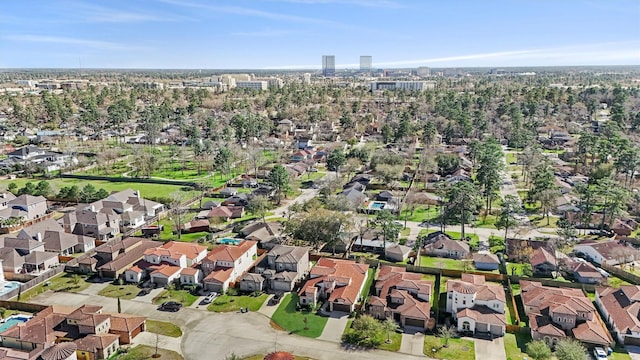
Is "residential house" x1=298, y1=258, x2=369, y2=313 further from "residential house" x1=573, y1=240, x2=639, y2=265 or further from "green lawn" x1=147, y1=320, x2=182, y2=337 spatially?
"residential house" x1=573, y1=240, x2=639, y2=265

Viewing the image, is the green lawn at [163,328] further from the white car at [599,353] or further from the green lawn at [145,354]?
the white car at [599,353]

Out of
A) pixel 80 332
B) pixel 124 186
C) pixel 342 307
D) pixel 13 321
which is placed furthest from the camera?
pixel 124 186

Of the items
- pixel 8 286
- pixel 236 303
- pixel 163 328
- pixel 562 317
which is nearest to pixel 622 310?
pixel 562 317

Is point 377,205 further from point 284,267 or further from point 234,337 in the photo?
point 234,337

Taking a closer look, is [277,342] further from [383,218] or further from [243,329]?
[383,218]

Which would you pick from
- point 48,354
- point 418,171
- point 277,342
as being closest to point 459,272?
point 277,342

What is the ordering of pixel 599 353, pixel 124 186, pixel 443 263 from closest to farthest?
1. pixel 599 353
2. pixel 443 263
3. pixel 124 186
